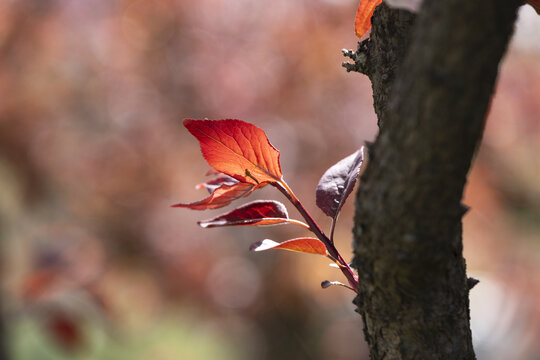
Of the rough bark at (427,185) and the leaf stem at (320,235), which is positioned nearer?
the rough bark at (427,185)

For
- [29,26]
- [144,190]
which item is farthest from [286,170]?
[29,26]

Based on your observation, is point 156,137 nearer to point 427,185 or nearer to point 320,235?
point 320,235

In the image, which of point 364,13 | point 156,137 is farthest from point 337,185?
point 156,137

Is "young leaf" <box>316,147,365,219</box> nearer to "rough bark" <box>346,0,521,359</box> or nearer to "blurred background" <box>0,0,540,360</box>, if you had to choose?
"rough bark" <box>346,0,521,359</box>

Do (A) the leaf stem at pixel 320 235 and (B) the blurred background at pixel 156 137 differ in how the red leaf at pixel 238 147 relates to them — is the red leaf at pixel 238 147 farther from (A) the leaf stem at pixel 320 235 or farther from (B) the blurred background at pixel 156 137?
(B) the blurred background at pixel 156 137

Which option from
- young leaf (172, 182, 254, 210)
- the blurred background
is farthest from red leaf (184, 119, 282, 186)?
the blurred background

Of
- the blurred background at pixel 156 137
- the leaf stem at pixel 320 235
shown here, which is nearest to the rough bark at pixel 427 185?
the leaf stem at pixel 320 235

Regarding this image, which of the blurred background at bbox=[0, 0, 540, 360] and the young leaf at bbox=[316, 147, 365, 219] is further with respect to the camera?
the blurred background at bbox=[0, 0, 540, 360]
